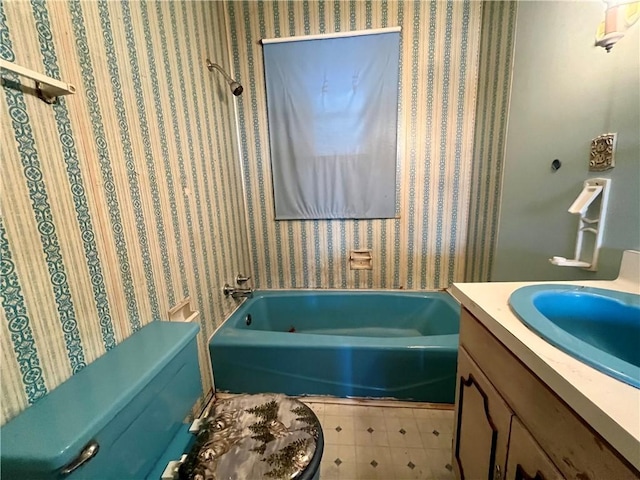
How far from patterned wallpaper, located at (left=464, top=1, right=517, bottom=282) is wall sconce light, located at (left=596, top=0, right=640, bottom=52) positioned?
68 centimetres

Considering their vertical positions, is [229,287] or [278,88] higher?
[278,88]

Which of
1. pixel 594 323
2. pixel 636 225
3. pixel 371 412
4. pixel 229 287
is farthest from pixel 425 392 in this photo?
pixel 229 287

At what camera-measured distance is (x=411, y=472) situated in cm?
107

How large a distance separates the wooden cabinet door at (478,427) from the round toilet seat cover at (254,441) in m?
0.46

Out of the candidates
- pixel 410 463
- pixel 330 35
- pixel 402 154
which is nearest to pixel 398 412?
pixel 410 463

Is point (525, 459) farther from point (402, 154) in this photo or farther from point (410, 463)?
point (402, 154)

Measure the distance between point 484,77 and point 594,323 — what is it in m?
1.57

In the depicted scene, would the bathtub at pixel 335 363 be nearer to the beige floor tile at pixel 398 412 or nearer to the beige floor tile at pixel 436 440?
the beige floor tile at pixel 398 412

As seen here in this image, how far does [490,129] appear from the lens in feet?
5.14

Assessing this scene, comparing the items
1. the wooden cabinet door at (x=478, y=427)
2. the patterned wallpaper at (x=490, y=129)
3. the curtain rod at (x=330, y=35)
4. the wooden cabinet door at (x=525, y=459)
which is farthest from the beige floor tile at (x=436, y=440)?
the curtain rod at (x=330, y=35)

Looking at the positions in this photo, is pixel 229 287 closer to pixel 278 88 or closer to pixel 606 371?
pixel 278 88

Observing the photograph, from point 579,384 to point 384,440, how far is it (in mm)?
1080

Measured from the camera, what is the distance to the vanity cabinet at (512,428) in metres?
0.40

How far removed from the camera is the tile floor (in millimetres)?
1077
